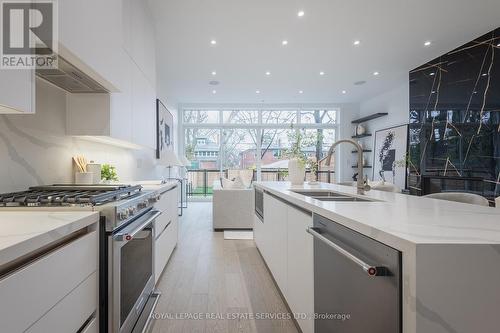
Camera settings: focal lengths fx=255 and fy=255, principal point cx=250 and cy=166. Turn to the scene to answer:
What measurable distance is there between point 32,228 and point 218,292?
1691 mm

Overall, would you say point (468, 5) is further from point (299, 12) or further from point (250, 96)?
point (250, 96)

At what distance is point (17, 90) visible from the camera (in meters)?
0.96

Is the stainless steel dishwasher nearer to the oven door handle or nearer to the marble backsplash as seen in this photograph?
the oven door handle

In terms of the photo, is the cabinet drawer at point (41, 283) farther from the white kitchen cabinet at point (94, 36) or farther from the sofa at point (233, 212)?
the sofa at point (233, 212)

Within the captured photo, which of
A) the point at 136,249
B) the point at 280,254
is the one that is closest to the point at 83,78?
the point at 136,249

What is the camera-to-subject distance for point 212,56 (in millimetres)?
4391

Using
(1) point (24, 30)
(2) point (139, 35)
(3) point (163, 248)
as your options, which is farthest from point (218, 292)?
(2) point (139, 35)

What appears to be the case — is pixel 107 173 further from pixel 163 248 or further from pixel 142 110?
pixel 163 248

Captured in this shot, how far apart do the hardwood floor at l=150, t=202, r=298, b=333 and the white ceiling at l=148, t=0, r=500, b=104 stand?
117 inches

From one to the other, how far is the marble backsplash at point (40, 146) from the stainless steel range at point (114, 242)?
0.12 m

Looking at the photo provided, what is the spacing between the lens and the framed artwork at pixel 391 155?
569cm

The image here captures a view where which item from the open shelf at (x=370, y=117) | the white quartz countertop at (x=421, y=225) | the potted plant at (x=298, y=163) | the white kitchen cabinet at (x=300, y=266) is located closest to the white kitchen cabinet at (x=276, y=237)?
the white kitchen cabinet at (x=300, y=266)

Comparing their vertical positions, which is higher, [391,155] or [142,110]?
[142,110]

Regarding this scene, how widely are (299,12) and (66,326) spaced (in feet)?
11.6
